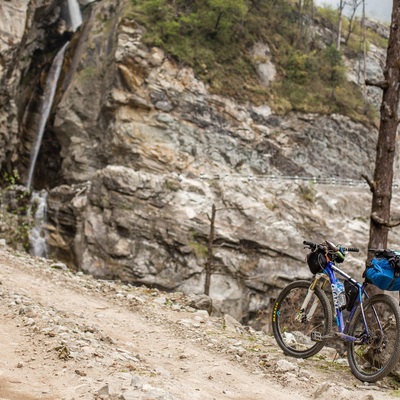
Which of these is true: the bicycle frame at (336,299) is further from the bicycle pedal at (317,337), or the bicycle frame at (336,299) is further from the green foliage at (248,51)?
the green foliage at (248,51)

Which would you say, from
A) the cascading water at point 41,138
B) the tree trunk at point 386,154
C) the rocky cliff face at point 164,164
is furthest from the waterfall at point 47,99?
the tree trunk at point 386,154

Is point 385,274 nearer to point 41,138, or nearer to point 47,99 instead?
point 41,138

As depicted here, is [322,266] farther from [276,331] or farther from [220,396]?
[220,396]

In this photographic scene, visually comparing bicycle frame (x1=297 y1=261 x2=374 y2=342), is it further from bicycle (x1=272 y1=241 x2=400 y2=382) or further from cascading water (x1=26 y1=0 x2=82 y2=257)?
cascading water (x1=26 y1=0 x2=82 y2=257)

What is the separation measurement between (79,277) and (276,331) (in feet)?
18.8

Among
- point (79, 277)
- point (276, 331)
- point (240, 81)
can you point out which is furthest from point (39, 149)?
point (276, 331)

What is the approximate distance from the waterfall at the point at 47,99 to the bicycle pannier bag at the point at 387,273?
1129 inches

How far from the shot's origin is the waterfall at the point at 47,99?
102ft

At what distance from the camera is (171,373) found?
15.6ft

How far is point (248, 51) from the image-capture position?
107ft

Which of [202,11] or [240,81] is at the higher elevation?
[202,11]

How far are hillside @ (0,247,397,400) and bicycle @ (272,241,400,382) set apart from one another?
0.22 metres

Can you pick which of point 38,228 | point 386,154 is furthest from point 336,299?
point 38,228

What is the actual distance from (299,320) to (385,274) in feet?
4.56
